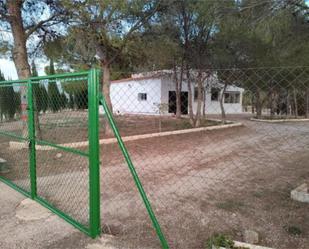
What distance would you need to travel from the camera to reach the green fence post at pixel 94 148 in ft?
8.91

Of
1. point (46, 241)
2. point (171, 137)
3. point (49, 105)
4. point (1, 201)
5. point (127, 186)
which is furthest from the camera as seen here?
point (171, 137)

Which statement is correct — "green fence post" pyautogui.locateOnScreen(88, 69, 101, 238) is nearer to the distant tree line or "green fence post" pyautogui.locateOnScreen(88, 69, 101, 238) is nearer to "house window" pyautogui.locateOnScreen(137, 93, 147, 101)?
the distant tree line

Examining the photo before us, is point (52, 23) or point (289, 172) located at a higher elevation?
point (52, 23)

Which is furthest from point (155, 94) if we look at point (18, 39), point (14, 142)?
point (14, 142)

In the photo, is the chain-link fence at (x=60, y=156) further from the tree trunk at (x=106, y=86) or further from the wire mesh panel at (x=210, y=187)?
the tree trunk at (x=106, y=86)

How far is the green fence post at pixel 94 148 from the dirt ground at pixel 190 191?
353mm

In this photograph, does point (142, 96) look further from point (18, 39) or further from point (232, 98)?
point (18, 39)

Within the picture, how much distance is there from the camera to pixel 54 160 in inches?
268

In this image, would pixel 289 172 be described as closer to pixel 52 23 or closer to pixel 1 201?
pixel 1 201

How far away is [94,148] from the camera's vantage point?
110 inches

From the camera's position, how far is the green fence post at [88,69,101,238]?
272 cm

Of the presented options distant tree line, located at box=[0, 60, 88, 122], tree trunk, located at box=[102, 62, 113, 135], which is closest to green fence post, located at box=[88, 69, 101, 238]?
distant tree line, located at box=[0, 60, 88, 122]

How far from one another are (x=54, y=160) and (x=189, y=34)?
8.89m

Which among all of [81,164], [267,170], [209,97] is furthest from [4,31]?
[209,97]
